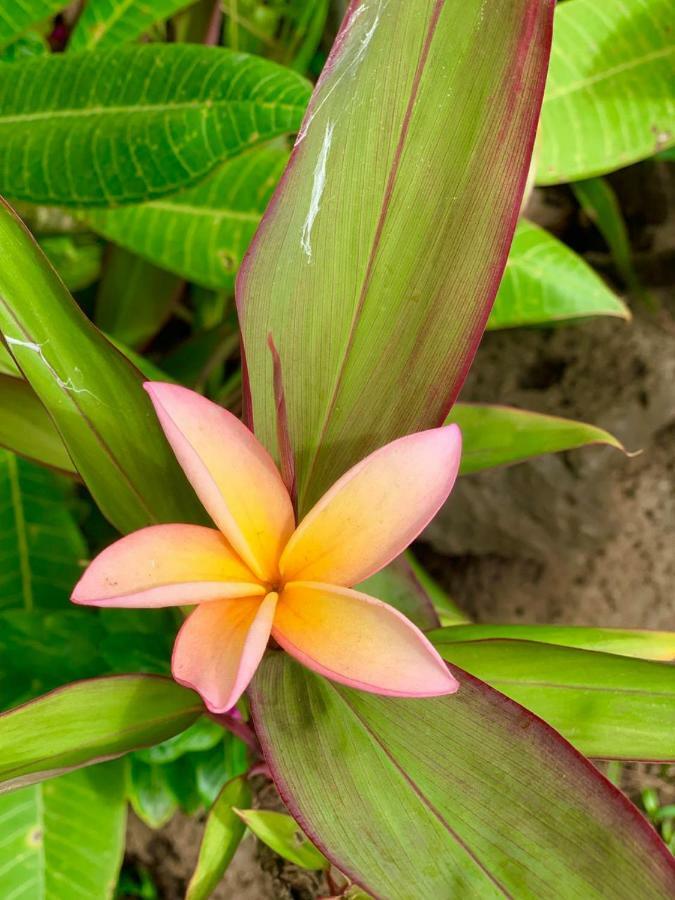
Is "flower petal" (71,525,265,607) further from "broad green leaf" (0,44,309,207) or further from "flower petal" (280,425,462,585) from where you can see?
"broad green leaf" (0,44,309,207)

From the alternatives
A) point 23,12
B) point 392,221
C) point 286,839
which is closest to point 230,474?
point 392,221

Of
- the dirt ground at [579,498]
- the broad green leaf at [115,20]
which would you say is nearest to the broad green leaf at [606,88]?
the dirt ground at [579,498]

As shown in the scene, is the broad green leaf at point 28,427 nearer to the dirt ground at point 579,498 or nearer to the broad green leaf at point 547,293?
the broad green leaf at point 547,293

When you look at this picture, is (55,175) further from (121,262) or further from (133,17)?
(121,262)

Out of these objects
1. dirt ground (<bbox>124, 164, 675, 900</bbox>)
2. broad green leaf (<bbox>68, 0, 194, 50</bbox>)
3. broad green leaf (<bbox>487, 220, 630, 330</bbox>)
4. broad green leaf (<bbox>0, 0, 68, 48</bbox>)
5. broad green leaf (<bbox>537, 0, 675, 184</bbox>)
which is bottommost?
dirt ground (<bbox>124, 164, 675, 900</bbox>)

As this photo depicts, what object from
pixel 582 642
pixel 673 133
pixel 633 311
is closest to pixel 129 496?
pixel 582 642

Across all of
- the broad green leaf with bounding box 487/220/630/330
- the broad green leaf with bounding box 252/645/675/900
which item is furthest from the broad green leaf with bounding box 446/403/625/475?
the broad green leaf with bounding box 252/645/675/900
